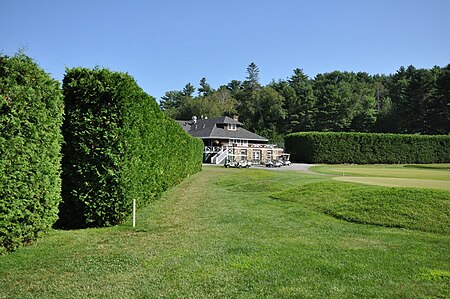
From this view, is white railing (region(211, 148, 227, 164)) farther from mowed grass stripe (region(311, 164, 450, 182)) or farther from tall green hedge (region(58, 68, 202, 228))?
tall green hedge (region(58, 68, 202, 228))

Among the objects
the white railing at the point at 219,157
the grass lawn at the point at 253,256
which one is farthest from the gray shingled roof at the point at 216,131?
the grass lawn at the point at 253,256

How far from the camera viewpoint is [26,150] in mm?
5445

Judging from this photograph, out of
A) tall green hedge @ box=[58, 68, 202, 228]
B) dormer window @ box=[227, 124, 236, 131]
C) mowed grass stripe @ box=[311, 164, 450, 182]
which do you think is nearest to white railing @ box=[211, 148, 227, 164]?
dormer window @ box=[227, 124, 236, 131]

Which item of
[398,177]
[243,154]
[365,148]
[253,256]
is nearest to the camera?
[253,256]

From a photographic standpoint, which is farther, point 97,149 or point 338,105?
point 338,105

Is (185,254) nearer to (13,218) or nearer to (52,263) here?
(52,263)

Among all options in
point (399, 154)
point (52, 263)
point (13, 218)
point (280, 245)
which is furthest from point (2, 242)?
point (399, 154)

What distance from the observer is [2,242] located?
5.15 metres

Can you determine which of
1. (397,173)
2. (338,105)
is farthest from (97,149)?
(338,105)

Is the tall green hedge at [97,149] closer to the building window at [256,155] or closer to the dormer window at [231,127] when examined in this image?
the building window at [256,155]

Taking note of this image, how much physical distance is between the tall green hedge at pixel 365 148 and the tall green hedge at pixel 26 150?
4045cm

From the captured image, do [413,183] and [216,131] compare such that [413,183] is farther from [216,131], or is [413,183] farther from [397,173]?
[216,131]

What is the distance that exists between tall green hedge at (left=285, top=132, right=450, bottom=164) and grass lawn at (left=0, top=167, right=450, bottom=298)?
35107 mm

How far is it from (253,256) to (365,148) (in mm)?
43645
